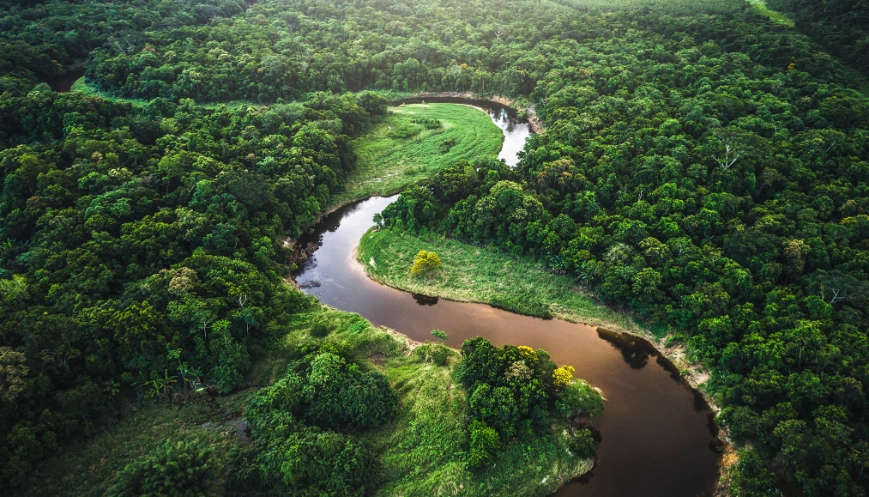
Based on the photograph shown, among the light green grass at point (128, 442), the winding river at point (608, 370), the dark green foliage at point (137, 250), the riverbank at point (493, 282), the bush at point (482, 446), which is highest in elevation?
the dark green foliage at point (137, 250)

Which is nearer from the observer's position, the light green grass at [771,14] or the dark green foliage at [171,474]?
the dark green foliage at [171,474]

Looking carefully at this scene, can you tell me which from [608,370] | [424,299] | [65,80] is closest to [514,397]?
[608,370]

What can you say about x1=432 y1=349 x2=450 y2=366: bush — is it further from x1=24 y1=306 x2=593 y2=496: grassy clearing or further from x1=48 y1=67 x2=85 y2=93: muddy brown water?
x1=48 y1=67 x2=85 y2=93: muddy brown water

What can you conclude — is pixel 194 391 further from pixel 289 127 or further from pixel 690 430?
pixel 289 127

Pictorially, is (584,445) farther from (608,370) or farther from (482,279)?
(482,279)

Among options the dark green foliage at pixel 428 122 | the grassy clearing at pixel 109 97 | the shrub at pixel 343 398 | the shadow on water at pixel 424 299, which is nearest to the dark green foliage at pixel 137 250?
the shrub at pixel 343 398

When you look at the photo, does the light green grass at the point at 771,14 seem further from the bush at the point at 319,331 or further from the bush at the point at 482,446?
the bush at the point at 319,331

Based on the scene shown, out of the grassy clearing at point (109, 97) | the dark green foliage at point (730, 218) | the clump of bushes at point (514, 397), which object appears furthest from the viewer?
the grassy clearing at point (109, 97)
